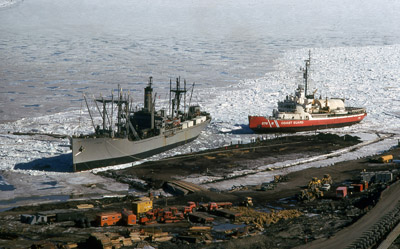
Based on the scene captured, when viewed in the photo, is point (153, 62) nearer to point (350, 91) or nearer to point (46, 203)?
point (350, 91)

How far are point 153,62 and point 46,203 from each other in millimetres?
54632

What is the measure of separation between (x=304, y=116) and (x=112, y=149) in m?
24.1

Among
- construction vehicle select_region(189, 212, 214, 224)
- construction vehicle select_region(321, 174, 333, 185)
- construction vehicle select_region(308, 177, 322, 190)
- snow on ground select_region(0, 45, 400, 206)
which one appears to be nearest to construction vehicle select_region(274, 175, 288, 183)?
snow on ground select_region(0, 45, 400, 206)

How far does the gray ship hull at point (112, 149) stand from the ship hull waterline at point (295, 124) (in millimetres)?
9648

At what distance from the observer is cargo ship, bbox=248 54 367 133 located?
2348 inches

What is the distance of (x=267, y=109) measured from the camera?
67312 mm

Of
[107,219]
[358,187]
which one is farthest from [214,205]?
[358,187]

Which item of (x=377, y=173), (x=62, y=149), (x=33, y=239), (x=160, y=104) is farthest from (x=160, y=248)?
(x=160, y=104)

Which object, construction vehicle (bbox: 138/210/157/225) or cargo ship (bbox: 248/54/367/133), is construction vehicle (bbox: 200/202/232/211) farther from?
cargo ship (bbox: 248/54/367/133)

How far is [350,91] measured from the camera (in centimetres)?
7775

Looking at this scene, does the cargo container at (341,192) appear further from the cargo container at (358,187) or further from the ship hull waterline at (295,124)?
the ship hull waterline at (295,124)

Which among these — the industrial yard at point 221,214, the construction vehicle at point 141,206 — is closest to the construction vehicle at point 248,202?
the industrial yard at point 221,214

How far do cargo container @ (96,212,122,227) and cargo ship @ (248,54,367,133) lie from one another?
93.0ft

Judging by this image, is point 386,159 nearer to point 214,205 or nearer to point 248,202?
point 248,202
